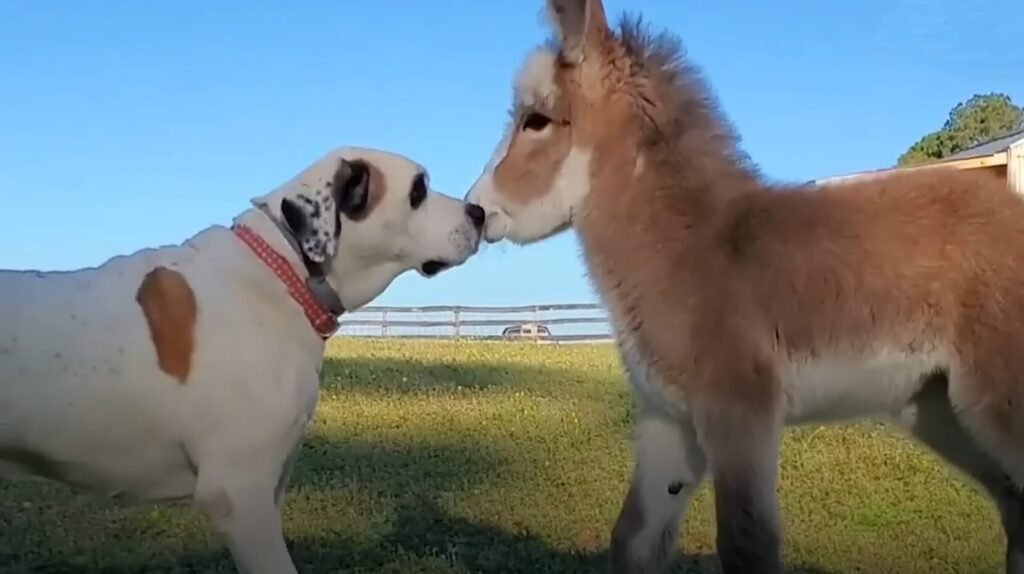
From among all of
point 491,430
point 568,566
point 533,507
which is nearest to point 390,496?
point 533,507

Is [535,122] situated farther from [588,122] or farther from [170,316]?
[170,316]

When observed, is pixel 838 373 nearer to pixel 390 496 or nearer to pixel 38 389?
pixel 38 389

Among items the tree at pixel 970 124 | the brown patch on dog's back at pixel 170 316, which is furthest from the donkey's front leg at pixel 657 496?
the tree at pixel 970 124

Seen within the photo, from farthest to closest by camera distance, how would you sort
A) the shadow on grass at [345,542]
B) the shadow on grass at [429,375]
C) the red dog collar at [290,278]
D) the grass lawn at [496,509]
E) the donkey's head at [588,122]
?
1. the shadow on grass at [429,375]
2. the grass lawn at [496,509]
3. the shadow on grass at [345,542]
4. the donkey's head at [588,122]
5. the red dog collar at [290,278]

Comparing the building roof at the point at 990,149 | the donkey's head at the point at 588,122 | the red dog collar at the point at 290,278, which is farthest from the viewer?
the building roof at the point at 990,149

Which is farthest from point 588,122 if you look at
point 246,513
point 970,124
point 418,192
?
point 970,124

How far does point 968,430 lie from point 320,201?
7.54ft

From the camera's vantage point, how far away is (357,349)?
18562mm

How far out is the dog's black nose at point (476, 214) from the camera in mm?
4477

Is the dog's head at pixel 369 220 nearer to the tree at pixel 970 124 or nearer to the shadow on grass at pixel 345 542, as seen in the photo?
the shadow on grass at pixel 345 542

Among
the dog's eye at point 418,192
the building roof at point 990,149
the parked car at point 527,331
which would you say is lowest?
the parked car at point 527,331

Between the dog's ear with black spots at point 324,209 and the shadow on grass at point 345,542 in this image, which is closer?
the dog's ear with black spots at point 324,209

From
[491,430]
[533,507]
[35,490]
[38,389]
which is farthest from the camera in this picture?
[491,430]

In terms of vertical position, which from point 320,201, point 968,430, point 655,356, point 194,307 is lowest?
point 968,430
